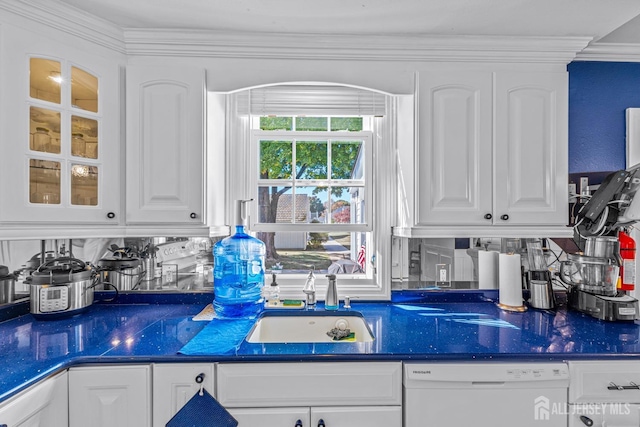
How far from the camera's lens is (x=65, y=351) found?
4.10 ft

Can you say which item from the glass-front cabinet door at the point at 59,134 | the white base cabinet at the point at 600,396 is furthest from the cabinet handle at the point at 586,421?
the glass-front cabinet door at the point at 59,134

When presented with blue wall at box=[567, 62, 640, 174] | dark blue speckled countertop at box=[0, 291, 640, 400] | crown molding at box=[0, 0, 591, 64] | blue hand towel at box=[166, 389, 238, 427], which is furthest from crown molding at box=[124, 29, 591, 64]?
blue hand towel at box=[166, 389, 238, 427]

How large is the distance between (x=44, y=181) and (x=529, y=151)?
88.5 inches

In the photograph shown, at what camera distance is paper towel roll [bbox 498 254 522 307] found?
1.72m

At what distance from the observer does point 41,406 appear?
1106 mm

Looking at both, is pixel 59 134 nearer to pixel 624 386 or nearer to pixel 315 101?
pixel 315 101

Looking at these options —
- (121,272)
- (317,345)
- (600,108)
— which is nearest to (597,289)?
(600,108)

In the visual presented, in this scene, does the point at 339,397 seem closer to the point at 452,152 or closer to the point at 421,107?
the point at 452,152

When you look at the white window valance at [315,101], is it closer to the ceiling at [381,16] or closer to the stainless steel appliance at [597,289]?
the ceiling at [381,16]

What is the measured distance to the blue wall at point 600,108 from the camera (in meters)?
1.93

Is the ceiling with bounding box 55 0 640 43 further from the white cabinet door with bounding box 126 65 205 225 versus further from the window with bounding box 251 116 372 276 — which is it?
the window with bounding box 251 116 372 276

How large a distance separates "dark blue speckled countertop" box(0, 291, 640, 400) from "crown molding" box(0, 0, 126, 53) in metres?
1.34

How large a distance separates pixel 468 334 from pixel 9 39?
227cm

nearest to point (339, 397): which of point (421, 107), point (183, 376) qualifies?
point (183, 376)
